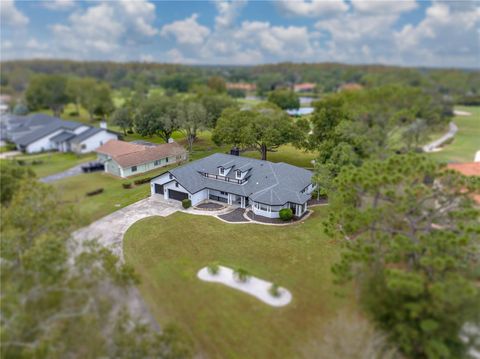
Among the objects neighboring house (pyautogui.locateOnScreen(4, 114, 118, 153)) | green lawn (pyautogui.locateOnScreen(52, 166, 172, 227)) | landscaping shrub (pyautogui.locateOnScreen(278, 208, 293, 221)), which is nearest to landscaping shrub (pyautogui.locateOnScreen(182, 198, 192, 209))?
landscaping shrub (pyautogui.locateOnScreen(278, 208, 293, 221))

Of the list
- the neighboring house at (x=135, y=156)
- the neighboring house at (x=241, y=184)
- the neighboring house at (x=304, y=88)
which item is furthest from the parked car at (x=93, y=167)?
the neighboring house at (x=304, y=88)

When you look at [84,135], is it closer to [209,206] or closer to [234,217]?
[209,206]

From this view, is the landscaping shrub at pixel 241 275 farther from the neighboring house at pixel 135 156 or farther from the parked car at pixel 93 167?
the parked car at pixel 93 167

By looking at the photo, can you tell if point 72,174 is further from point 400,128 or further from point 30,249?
point 400,128

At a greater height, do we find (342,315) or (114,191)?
(114,191)

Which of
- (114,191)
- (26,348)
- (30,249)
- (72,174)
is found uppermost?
(72,174)

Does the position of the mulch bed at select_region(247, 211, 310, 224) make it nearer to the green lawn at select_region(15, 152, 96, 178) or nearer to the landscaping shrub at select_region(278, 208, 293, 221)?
the landscaping shrub at select_region(278, 208, 293, 221)

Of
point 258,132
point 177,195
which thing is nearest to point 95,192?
point 177,195

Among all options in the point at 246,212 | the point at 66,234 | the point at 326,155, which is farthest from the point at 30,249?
the point at 326,155
